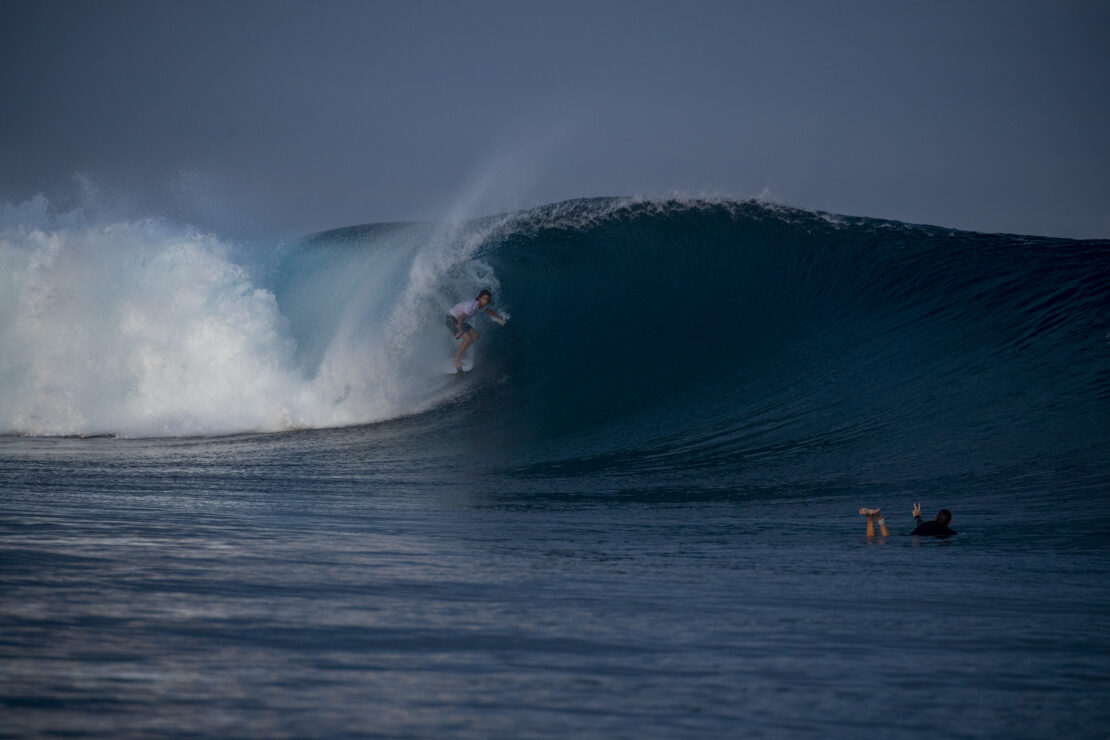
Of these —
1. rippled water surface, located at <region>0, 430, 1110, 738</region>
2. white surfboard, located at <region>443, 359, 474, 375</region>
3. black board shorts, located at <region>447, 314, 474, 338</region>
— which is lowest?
rippled water surface, located at <region>0, 430, 1110, 738</region>

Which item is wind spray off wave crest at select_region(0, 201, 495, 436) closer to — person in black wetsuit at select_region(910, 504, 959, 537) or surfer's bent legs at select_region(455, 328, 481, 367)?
surfer's bent legs at select_region(455, 328, 481, 367)

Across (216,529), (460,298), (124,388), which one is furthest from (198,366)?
(216,529)

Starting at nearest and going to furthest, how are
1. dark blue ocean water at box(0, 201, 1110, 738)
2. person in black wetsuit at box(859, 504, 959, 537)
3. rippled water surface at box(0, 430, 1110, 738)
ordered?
1. rippled water surface at box(0, 430, 1110, 738)
2. dark blue ocean water at box(0, 201, 1110, 738)
3. person in black wetsuit at box(859, 504, 959, 537)

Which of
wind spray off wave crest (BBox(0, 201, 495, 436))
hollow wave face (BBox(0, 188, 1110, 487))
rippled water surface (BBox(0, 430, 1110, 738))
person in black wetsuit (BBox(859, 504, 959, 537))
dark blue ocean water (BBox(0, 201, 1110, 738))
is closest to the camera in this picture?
rippled water surface (BBox(0, 430, 1110, 738))

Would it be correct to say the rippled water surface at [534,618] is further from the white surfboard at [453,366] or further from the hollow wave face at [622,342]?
the white surfboard at [453,366]

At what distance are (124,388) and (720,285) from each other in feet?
27.5

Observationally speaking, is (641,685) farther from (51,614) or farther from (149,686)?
(51,614)

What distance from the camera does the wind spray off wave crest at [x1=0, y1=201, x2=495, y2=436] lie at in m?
13.0

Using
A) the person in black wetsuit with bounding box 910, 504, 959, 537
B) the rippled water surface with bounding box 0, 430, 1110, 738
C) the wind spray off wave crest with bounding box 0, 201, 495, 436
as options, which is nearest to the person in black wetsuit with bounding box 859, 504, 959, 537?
the person in black wetsuit with bounding box 910, 504, 959, 537

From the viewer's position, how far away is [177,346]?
14.0m

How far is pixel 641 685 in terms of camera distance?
9.71 ft

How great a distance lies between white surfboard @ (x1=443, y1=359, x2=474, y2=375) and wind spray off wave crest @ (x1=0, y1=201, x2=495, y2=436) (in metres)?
0.22

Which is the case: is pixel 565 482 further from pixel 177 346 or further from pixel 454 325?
pixel 177 346

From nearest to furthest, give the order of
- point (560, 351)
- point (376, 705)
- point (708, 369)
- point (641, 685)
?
point (376, 705) < point (641, 685) < point (708, 369) < point (560, 351)
